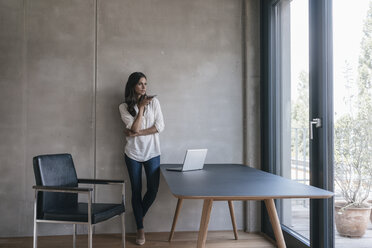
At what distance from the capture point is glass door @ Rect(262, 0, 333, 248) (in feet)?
9.50

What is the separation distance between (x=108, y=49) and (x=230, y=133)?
1.76 meters

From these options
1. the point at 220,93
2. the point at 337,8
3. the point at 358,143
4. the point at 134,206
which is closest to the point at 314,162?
the point at 358,143

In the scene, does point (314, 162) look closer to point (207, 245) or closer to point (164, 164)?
point (207, 245)

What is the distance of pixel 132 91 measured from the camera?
12.8 feet

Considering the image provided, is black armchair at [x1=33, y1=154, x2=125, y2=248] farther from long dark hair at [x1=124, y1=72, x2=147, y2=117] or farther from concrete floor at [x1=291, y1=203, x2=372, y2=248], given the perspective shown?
concrete floor at [x1=291, y1=203, x2=372, y2=248]

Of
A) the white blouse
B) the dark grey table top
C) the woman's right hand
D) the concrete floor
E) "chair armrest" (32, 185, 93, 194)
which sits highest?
the woman's right hand

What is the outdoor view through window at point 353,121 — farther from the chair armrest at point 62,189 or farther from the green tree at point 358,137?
the chair armrest at point 62,189

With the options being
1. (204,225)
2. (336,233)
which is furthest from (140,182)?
(336,233)

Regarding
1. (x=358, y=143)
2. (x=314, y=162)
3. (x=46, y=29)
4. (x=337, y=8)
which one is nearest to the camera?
(x=358, y=143)

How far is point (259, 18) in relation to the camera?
14.4 ft

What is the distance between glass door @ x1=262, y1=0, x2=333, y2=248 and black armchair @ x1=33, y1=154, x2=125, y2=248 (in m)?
1.68

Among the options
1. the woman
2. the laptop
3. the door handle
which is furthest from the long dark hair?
the door handle

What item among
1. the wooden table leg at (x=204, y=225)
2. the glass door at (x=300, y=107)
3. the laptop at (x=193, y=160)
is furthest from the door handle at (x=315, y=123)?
the wooden table leg at (x=204, y=225)

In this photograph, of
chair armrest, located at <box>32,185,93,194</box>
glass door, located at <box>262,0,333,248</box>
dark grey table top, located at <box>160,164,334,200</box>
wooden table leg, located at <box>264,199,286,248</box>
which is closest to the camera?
dark grey table top, located at <box>160,164,334,200</box>
